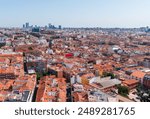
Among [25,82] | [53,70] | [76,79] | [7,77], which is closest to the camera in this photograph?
[25,82]

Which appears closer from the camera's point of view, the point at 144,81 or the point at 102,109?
the point at 102,109

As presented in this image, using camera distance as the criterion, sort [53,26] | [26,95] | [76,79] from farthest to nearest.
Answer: [53,26]
[76,79]
[26,95]

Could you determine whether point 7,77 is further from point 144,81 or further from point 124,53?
point 124,53

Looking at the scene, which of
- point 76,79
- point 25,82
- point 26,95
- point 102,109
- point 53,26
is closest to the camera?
point 102,109

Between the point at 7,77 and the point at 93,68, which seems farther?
the point at 93,68

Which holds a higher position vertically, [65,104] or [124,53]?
[65,104]

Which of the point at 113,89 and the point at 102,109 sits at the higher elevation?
the point at 102,109

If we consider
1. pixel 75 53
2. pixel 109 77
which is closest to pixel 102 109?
pixel 109 77

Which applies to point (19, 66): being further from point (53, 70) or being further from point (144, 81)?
point (144, 81)

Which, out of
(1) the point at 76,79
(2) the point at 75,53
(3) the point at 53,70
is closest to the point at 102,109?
(1) the point at 76,79
